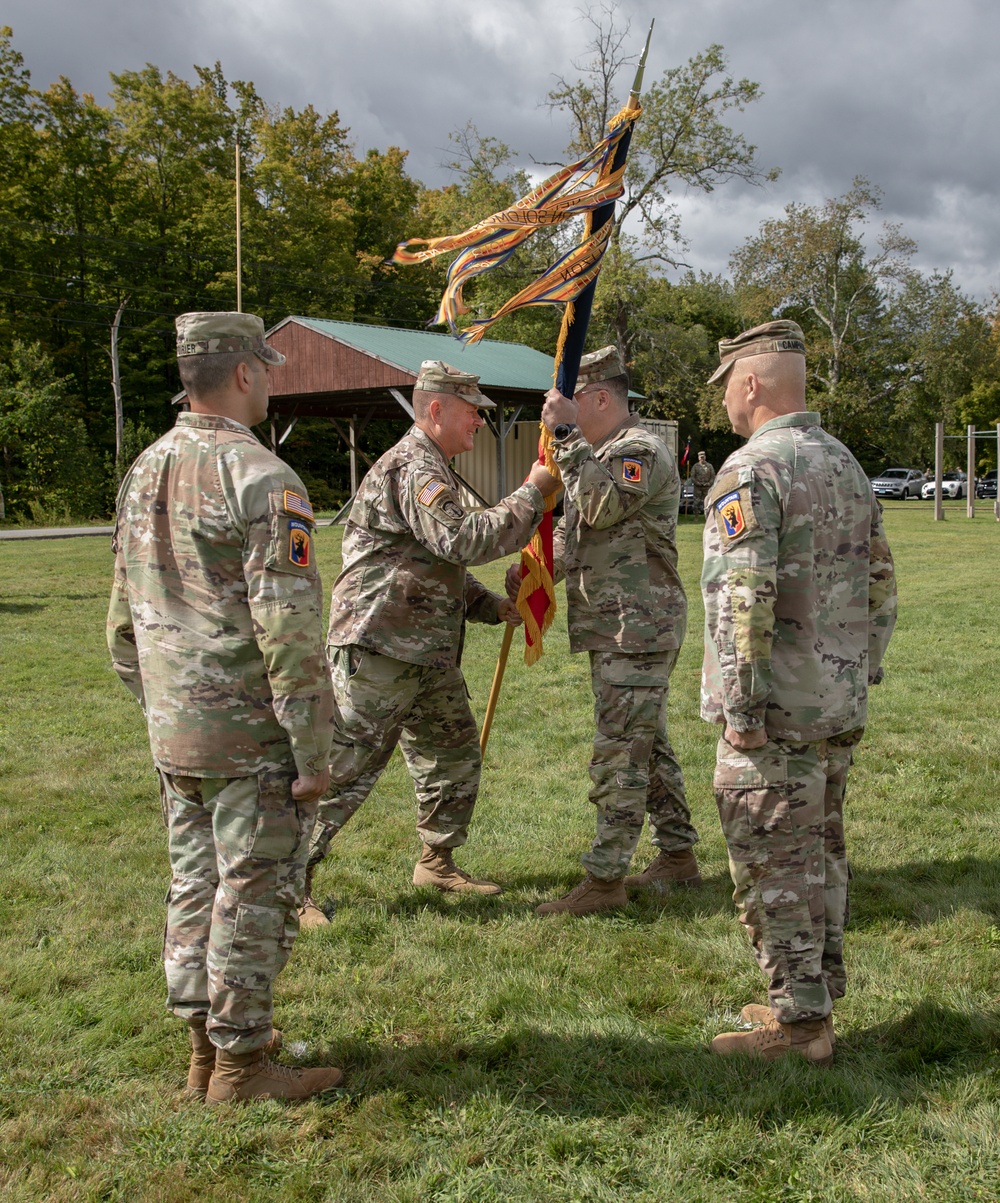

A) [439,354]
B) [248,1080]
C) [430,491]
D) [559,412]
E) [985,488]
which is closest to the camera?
[248,1080]

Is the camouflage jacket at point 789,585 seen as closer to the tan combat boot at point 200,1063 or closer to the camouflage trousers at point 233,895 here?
the camouflage trousers at point 233,895

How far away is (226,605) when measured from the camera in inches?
120

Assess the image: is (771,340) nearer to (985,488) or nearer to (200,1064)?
(200,1064)

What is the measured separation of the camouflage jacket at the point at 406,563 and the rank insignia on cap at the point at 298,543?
1259 mm

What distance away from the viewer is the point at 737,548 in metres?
3.23

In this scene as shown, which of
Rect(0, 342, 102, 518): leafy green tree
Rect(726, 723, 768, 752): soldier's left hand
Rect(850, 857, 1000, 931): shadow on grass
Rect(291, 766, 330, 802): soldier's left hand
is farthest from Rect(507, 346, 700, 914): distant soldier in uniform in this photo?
Rect(0, 342, 102, 518): leafy green tree

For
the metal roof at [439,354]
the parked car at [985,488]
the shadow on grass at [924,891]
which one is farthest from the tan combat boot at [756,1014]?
the parked car at [985,488]

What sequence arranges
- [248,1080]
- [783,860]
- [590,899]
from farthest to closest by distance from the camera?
1. [590,899]
2. [783,860]
3. [248,1080]

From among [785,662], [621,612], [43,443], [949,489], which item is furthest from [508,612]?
[949,489]

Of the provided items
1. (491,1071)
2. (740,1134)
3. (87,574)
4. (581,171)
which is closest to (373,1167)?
(491,1071)

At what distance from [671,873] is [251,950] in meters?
2.54

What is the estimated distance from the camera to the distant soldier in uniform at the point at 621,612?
4598mm

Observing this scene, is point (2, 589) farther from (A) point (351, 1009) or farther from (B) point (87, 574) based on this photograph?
(A) point (351, 1009)

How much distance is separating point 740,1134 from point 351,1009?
1.49m
